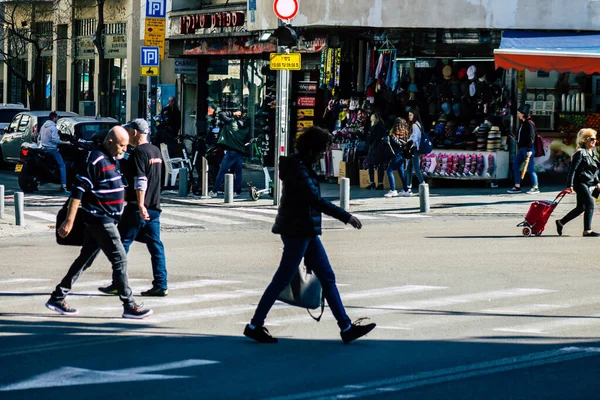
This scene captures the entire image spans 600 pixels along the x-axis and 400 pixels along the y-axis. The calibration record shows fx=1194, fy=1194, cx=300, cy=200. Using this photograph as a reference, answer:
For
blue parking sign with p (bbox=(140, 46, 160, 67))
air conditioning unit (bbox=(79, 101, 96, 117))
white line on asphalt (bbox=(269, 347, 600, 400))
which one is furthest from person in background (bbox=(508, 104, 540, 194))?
air conditioning unit (bbox=(79, 101, 96, 117))

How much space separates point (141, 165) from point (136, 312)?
1640 mm

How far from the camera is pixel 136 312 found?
10242 mm

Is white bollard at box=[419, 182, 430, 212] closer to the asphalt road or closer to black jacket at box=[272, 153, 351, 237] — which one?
the asphalt road

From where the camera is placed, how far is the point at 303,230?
9109mm

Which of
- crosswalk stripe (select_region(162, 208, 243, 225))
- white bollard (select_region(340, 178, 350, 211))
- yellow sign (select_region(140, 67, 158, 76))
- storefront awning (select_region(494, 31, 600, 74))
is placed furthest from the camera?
yellow sign (select_region(140, 67, 158, 76))

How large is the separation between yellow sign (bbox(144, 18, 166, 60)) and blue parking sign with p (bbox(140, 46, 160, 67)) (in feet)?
1.78

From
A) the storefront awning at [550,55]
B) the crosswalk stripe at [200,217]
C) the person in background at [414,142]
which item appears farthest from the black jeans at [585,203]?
the person in background at [414,142]

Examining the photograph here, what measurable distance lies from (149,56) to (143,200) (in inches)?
541

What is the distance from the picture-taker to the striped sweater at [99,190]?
1015cm

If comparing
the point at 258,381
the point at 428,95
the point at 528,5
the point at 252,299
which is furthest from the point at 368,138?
the point at 258,381

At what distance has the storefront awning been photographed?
2333 centimetres

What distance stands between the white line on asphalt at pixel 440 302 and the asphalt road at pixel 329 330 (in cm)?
2

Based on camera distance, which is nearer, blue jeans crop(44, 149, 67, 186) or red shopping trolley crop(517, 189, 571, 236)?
red shopping trolley crop(517, 189, 571, 236)

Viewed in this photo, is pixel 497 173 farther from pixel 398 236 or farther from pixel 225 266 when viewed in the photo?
pixel 225 266
